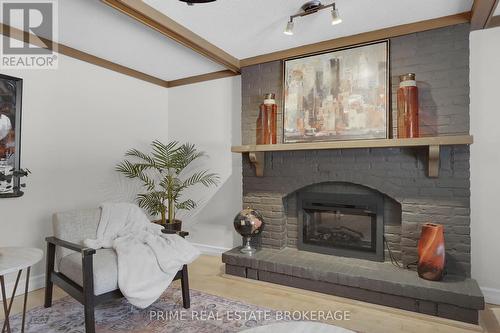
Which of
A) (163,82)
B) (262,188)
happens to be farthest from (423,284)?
(163,82)

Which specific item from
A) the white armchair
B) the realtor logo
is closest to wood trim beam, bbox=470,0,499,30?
the white armchair

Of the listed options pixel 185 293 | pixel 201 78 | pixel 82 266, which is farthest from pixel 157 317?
pixel 201 78

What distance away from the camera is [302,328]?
1278 mm

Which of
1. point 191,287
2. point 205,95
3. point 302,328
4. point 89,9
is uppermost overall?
point 89,9

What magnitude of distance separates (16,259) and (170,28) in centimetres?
199

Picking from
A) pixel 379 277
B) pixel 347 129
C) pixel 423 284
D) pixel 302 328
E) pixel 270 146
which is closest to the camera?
pixel 302 328

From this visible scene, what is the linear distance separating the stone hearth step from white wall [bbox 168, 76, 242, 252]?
70 centimetres

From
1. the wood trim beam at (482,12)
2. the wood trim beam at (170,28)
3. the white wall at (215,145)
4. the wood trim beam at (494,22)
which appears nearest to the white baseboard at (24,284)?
the white wall at (215,145)

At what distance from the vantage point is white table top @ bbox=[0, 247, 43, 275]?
1.64m

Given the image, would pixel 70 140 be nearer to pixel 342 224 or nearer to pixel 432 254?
pixel 342 224

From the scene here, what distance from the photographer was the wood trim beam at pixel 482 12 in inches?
84.7

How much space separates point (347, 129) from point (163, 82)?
2.62 m

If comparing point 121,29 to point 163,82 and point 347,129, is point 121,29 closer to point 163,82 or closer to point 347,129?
point 163,82

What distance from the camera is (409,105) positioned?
258 centimetres
